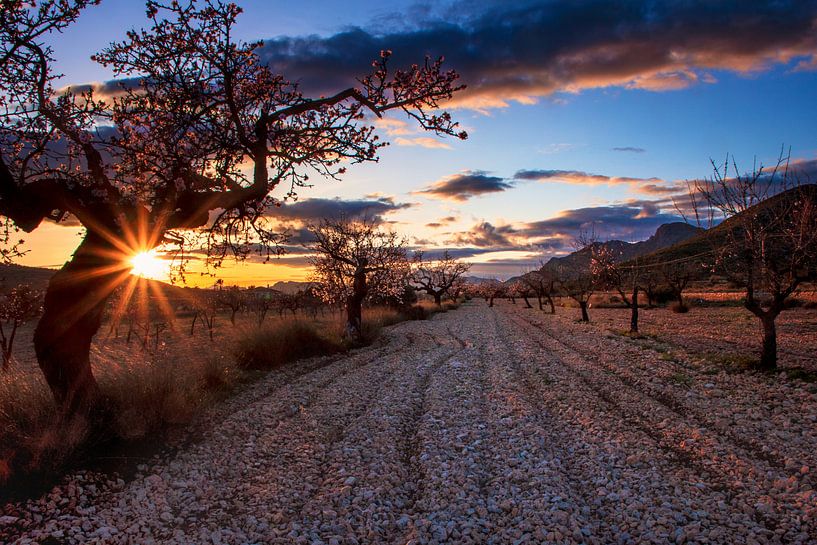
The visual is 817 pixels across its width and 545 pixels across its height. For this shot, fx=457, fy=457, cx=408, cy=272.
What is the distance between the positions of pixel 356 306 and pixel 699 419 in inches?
668

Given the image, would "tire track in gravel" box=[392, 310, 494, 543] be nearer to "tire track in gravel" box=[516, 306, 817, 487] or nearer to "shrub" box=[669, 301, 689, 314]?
"tire track in gravel" box=[516, 306, 817, 487]

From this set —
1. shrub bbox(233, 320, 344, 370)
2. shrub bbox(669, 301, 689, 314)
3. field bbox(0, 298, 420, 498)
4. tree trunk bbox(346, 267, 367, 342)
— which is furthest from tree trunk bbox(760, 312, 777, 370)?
shrub bbox(669, 301, 689, 314)

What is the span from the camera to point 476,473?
7098 mm

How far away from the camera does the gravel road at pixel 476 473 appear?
5.48 m

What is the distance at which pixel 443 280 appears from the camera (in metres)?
72.6

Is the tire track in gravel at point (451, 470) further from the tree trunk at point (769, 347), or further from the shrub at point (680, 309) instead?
the shrub at point (680, 309)

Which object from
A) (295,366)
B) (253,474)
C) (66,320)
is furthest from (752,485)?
(295,366)

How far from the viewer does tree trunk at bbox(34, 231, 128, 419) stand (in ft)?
26.8

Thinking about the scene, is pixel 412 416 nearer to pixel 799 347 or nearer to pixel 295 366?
pixel 295 366

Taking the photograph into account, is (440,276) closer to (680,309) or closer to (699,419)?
(680,309)

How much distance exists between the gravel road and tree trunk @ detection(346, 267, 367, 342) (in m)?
10.4

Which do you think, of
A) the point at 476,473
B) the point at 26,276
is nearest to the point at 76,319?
the point at 476,473

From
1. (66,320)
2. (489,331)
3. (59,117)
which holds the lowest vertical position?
(489,331)

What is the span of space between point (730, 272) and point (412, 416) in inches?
459
